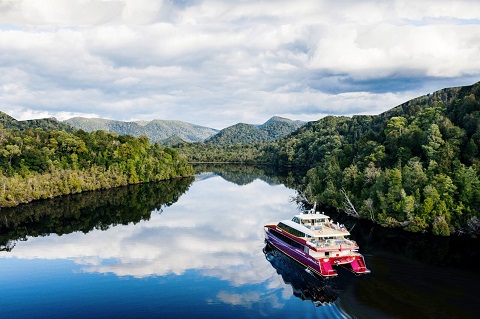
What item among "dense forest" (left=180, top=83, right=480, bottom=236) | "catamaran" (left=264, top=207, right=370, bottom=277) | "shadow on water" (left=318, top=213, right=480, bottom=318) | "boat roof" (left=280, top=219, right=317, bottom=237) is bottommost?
"shadow on water" (left=318, top=213, right=480, bottom=318)

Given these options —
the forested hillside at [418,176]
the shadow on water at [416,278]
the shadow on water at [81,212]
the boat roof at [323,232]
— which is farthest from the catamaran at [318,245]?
the shadow on water at [81,212]

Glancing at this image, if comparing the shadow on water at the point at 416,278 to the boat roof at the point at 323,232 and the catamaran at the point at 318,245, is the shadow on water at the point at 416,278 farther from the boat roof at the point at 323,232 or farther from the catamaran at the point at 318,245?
the boat roof at the point at 323,232

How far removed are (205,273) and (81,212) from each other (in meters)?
54.8

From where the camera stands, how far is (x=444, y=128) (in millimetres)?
78875

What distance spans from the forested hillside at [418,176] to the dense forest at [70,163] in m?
73.1

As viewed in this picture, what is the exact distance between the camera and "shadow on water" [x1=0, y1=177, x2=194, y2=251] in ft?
248

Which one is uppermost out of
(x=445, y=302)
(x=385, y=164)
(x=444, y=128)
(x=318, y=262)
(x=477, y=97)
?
(x=477, y=97)

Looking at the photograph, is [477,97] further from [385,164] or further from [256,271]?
[256,271]

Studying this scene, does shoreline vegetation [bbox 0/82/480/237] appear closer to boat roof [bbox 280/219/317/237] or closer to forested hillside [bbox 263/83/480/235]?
forested hillside [bbox 263/83/480/235]

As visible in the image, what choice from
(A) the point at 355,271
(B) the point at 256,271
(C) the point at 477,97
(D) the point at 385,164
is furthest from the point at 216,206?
(C) the point at 477,97

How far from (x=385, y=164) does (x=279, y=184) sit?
6535cm

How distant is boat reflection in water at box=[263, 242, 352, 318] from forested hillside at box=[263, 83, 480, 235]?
85.1 ft

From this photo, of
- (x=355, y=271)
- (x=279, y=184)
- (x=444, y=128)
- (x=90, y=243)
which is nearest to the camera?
(x=355, y=271)

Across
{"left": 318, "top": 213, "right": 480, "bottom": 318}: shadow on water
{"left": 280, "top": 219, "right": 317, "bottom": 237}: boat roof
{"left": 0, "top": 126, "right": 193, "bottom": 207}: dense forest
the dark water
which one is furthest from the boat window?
{"left": 0, "top": 126, "right": 193, "bottom": 207}: dense forest
